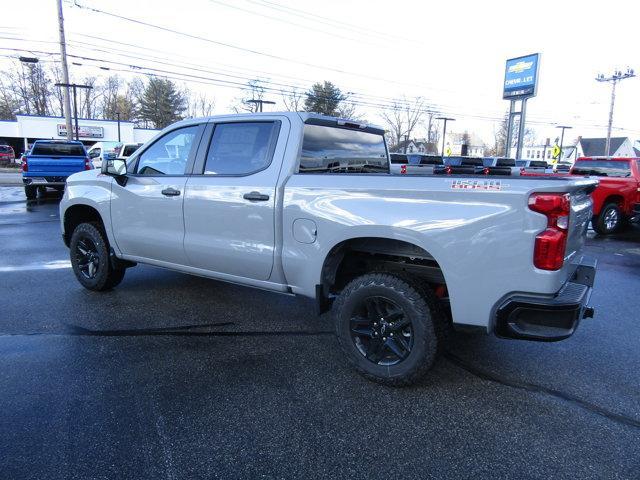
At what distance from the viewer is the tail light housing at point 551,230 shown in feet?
8.64

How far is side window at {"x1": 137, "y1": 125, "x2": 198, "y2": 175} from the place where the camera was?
4473mm

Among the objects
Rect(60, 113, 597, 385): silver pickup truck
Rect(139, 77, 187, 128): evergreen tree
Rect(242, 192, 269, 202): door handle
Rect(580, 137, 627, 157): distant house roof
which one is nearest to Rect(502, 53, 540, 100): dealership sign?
Rect(60, 113, 597, 385): silver pickup truck

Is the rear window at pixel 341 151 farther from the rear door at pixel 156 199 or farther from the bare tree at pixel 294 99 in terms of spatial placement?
the bare tree at pixel 294 99

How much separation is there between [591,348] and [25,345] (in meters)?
4.92

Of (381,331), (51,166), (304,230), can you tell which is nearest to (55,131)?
(51,166)

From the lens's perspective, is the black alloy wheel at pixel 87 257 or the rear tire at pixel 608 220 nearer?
the black alloy wheel at pixel 87 257

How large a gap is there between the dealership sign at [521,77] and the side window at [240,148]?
32361 millimetres

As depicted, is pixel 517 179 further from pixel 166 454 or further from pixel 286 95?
pixel 286 95

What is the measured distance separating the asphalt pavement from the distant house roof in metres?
88.0

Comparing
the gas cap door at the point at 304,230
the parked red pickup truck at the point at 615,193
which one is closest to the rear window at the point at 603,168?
the parked red pickup truck at the point at 615,193

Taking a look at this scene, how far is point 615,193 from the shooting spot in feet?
36.3

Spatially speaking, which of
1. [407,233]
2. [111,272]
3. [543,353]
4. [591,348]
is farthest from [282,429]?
[111,272]

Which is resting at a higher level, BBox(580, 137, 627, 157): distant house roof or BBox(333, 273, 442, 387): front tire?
BBox(580, 137, 627, 157): distant house roof

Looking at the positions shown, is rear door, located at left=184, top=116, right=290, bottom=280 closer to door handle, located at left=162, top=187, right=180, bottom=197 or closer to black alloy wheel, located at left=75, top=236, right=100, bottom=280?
door handle, located at left=162, top=187, right=180, bottom=197
